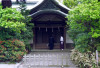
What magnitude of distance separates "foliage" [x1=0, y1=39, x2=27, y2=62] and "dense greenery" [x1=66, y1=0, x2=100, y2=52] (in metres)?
3.74

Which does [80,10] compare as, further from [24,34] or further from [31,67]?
[24,34]

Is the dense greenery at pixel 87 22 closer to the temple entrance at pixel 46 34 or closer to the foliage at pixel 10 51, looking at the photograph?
the foliage at pixel 10 51

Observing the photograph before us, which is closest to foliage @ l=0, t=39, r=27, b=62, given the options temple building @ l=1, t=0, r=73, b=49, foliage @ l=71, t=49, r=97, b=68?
foliage @ l=71, t=49, r=97, b=68

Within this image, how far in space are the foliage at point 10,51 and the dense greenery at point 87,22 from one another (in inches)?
147

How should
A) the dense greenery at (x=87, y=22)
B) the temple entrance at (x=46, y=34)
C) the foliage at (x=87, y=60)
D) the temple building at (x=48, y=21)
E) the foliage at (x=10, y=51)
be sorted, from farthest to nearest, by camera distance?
the temple entrance at (x=46, y=34) → the temple building at (x=48, y=21) → the foliage at (x=10, y=51) → the foliage at (x=87, y=60) → the dense greenery at (x=87, y=22)

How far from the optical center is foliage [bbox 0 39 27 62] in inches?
253

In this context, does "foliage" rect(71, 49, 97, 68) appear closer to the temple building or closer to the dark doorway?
the temple building

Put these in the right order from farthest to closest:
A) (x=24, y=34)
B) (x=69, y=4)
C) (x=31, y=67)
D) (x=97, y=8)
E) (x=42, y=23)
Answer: (x=69, y=4), (x=42, y=23), (x=24, y=34), (x=31, y=67), (x=97, y=8)

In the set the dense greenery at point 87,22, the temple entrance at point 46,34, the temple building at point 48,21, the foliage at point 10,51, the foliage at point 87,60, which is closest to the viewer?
the dense greenery at point 87,22

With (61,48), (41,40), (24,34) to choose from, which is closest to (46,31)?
(41,40)

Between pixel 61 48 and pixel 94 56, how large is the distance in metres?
6.12

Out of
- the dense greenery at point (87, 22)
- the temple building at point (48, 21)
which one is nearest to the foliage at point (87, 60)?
the dense greenery at point (87, 22)

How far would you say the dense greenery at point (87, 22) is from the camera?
5.21 metres

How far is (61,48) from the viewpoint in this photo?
11.6 m
